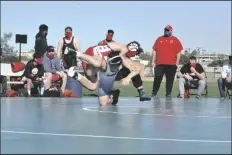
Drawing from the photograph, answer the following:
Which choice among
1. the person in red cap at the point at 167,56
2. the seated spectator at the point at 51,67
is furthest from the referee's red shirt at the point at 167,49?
the seated spectator at the point at 51,67

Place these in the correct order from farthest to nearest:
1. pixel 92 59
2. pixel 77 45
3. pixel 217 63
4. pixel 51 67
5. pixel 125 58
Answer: pixel 217 63, pixel 51 67, pixel 77 45, pixel 125 58, pixel 92 59

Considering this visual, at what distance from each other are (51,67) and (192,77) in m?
3.61

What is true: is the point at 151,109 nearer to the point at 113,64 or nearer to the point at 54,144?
the point at 113,64

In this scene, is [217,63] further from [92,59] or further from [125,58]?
[92,59]

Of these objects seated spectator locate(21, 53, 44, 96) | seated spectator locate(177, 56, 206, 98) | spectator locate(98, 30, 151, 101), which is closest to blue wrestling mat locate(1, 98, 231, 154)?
spectator locate(98, 30, 151, 101)

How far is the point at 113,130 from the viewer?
5551mm

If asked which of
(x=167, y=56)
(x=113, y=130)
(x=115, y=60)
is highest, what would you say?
(x=167, y=56)

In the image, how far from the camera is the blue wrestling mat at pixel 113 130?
4.44 m

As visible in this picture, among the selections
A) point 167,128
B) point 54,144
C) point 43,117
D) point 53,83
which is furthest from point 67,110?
point 53,83

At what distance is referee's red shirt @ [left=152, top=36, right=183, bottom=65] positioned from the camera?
1162cm

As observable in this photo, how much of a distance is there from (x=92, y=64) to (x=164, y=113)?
5.48 ft

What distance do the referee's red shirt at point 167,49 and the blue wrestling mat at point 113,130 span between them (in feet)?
11.8

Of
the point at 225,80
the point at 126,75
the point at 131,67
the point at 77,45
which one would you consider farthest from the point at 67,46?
the point at 225,80

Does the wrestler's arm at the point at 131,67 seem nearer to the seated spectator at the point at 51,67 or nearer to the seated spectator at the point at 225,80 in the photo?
the seated spectator at the point at 51,67
